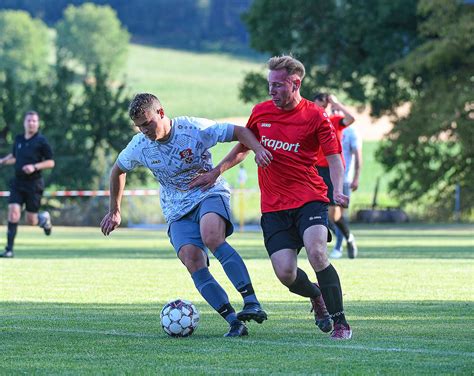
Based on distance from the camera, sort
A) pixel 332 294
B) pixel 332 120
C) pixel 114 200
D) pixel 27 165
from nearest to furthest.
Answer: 1. pixel 332 294
2. pixel 114 200
3. pixel 332 120
4. pixel 27 165

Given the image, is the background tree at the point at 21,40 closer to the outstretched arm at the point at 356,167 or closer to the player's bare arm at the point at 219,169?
the outstretched arm at the point at 356,167

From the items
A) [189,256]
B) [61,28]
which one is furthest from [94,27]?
[189,256]

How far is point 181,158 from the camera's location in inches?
354

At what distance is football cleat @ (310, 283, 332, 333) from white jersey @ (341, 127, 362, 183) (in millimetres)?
8839

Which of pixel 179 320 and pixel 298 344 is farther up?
pixel 298 344

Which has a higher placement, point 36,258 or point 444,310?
point 444,310

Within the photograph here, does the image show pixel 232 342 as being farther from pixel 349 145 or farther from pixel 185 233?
pixel 349 145

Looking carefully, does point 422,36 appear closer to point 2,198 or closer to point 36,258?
point 2,198

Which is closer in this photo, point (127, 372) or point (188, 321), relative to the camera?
point (127, 372)

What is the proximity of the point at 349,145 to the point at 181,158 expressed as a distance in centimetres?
927

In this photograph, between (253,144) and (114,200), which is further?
(114,200)

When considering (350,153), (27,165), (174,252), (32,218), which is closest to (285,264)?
(350,153)

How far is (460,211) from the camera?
44.5 m

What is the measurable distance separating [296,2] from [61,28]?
11056 centimetres
